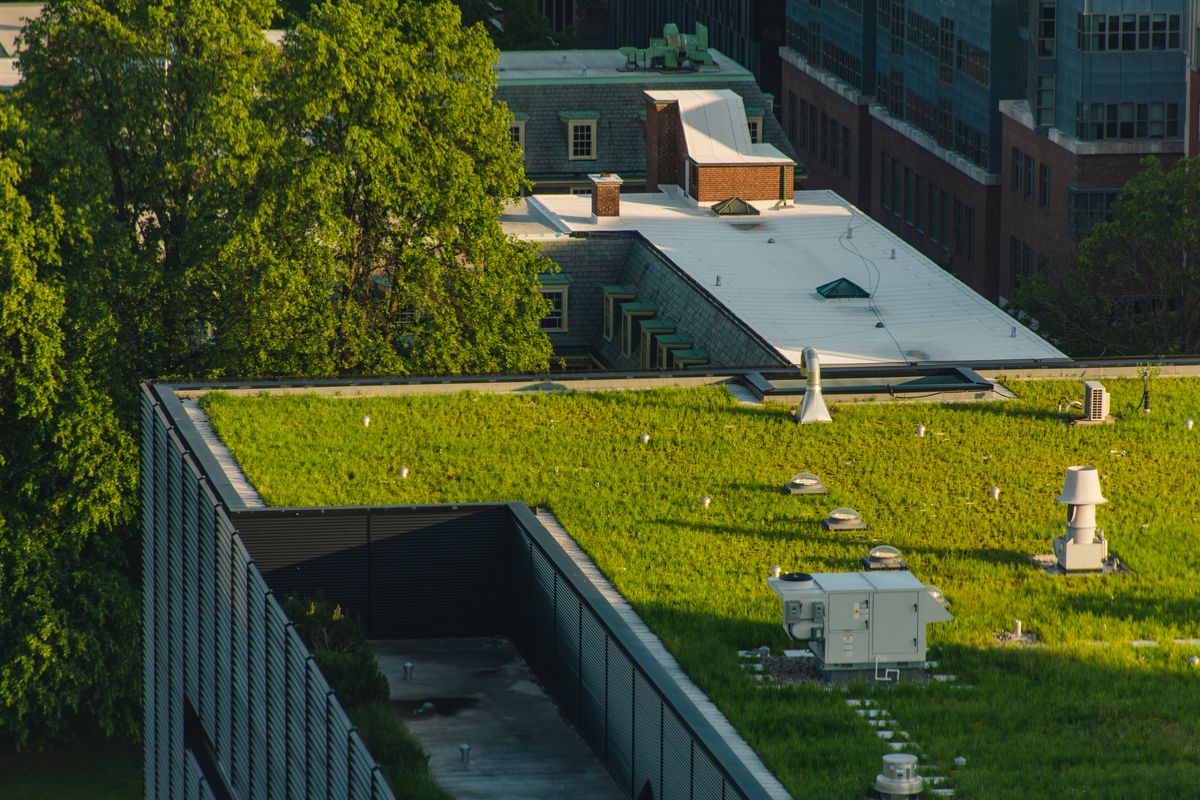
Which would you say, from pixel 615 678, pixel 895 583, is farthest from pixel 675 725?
pixel 895 583

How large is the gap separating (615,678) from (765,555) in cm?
791

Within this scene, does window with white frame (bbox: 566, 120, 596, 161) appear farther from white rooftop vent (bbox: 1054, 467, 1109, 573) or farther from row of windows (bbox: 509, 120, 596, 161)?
white rooftop vent (bbox: 1054, 467, 1109, 573)

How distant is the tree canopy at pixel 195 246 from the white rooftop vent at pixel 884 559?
3201cm

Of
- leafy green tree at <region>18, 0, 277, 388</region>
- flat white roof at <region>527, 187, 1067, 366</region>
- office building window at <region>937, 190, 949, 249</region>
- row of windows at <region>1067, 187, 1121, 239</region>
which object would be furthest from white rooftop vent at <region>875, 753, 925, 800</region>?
office building window at <region>937, 190, 949, 249</region>

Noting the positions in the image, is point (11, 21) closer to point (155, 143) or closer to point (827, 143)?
point (827, 143)

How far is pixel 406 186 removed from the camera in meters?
79.9

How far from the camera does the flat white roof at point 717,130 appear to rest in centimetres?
10362

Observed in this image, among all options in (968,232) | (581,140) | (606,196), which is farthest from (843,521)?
(968,232)

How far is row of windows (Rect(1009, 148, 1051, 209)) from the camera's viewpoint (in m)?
126

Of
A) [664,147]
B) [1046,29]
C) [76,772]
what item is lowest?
[76,772]

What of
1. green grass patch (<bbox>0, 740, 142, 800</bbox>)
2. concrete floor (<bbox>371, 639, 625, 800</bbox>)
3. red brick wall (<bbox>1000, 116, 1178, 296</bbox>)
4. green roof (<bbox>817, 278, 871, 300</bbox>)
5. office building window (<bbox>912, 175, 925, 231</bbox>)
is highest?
concrete floor (<bbox>371, 639, 625, 800</bbox>)

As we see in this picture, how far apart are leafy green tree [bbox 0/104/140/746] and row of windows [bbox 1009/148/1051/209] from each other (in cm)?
5906

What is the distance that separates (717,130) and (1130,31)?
23.6 meters

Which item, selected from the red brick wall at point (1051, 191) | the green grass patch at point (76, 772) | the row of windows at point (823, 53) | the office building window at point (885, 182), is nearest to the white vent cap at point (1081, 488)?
the green grass patch at point (76, 772)
